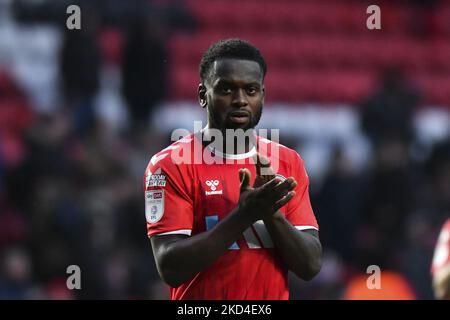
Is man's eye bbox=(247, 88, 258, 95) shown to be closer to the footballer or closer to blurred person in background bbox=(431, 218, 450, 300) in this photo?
Result: the footballer

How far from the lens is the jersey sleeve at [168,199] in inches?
173

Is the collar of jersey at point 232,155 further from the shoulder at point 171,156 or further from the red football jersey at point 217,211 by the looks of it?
the shoulder at point 171,156

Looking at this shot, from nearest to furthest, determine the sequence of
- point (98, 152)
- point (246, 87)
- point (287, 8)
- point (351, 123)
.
Answer: point (246, 87) < point (98, 152) < point (351, 123) < point (287, 8)

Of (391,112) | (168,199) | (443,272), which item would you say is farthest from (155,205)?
(391,112)

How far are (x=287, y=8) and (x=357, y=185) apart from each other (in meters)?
5.48

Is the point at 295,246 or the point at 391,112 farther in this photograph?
the point at 391,112

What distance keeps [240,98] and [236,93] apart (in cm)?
3

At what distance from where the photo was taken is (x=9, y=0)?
14.1 meters

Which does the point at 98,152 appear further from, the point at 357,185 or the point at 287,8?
the point at 287,8

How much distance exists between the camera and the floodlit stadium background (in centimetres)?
988

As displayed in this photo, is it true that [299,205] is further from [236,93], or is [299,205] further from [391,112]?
[391,112]

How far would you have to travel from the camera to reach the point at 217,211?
444 cm
